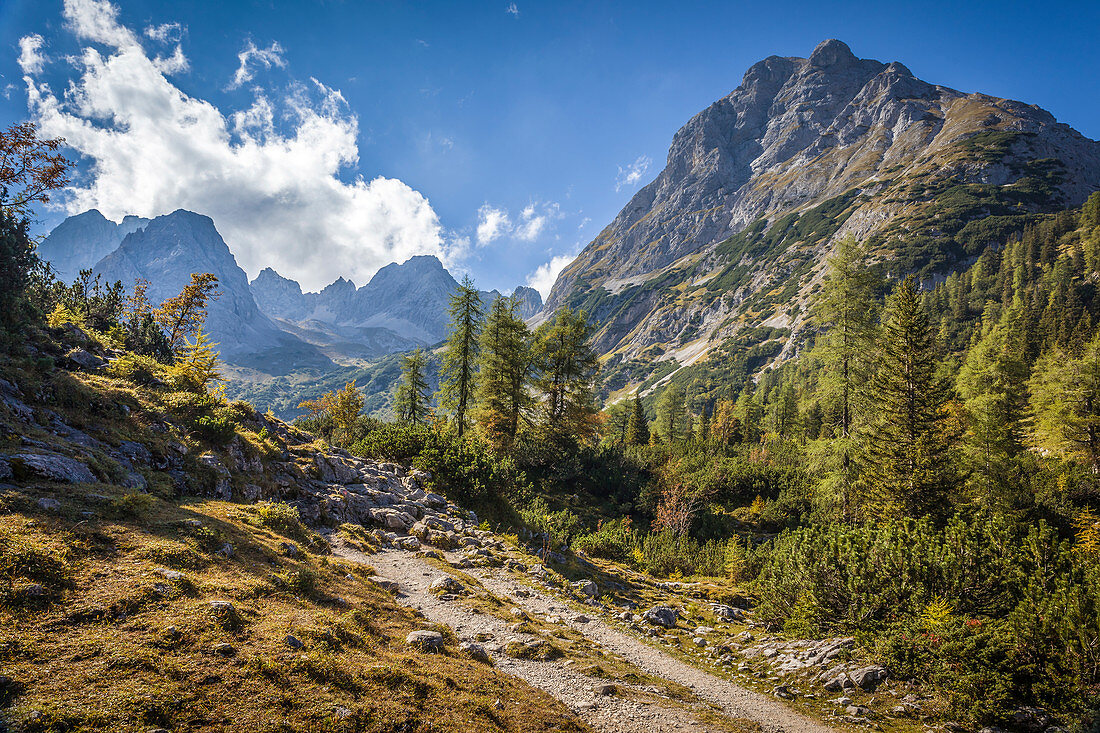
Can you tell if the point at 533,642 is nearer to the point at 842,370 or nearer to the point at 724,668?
the point at 724,668

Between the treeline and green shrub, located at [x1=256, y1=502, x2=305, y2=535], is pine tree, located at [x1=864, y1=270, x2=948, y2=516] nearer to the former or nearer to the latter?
the treeline

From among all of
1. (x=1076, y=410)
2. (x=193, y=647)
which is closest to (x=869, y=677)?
(x=193, y=647)

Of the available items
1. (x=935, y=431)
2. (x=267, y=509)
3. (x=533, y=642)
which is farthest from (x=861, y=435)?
(x=267, y=509)

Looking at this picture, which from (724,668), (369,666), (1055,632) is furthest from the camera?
(724,668)

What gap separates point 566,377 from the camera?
3356cm

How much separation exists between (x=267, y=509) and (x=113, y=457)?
3578 millimetres

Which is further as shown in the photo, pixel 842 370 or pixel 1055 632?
pixel 842 370

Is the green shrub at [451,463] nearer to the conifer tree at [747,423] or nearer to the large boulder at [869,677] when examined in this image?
the large boulder at [869,677]

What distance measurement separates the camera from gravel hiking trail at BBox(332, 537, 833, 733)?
22.7 ft

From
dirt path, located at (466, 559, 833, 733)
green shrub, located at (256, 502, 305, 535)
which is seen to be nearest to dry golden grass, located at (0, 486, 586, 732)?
green shrub, located at (256, 502, 305, 535)

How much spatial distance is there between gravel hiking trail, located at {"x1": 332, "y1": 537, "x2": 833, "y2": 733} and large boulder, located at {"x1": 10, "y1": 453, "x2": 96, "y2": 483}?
18.8 feet

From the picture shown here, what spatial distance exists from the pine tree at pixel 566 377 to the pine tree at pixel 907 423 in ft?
59.9

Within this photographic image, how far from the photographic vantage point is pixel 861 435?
69.4 ft

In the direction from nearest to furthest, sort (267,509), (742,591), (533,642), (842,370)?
(533,642)
(267,509)
(742,591)
(842,370)
